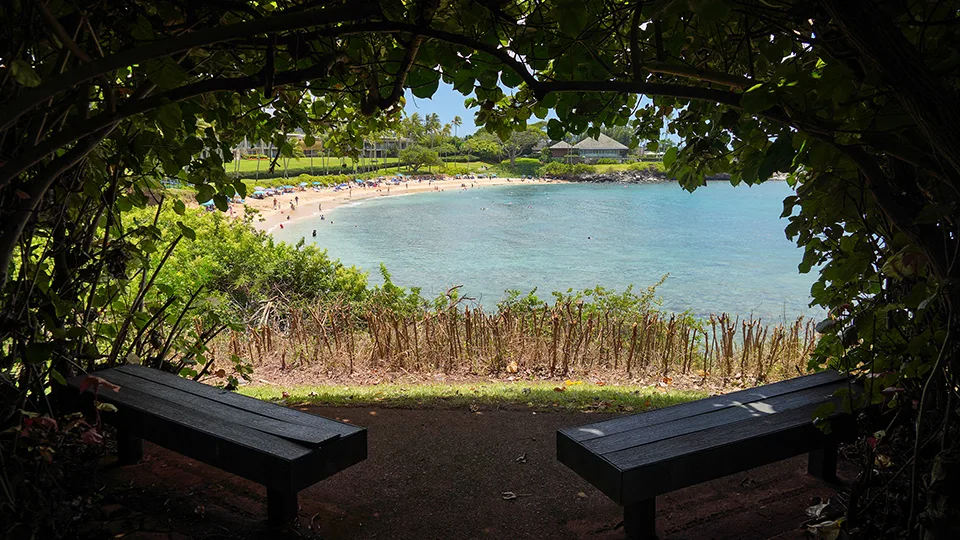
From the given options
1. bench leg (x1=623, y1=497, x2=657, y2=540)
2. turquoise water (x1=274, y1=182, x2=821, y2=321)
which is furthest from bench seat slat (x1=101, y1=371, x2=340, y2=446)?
turquoise water (x1=274, y1=182, x2=821, y2=321)

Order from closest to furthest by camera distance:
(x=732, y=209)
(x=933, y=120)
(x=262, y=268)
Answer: (x=933, y=120), (x=262, y=268), (x=732, y=209)

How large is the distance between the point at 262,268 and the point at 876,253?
927 centimetres

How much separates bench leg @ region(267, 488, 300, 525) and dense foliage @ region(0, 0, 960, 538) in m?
0.86

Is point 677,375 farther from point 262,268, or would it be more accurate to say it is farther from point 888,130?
point 262,268

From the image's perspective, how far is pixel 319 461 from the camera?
2.13 m

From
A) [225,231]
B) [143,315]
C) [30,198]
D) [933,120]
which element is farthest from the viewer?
[225,231]

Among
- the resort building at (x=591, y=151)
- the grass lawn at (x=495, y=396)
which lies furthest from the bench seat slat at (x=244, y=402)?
the resort building at (x=591, y=151)

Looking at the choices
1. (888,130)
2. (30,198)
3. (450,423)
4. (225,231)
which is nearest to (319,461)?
(30,198)

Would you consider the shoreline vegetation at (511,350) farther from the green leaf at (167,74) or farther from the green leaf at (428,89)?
the green leaf at (167,74)

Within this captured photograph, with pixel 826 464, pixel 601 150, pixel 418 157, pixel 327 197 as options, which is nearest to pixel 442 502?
pixel 826 464

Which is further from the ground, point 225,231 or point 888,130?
point 888,130

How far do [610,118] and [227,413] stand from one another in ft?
7.16

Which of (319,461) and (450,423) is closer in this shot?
(319,461)

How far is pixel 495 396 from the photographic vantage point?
421cm
